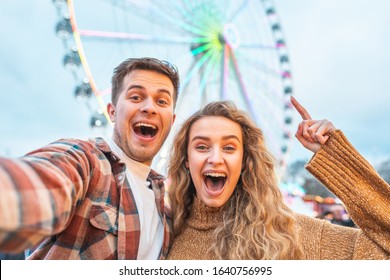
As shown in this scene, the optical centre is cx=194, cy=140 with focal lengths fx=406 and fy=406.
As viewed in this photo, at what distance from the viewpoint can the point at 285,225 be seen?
183 cm

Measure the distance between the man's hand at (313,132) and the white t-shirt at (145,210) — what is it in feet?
2.41

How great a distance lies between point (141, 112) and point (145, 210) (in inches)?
18.3

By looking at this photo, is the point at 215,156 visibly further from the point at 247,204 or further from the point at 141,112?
the point at 141,112

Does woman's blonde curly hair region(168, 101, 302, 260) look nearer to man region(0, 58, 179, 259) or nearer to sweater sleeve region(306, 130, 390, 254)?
man region(0, 58, 179, 259)

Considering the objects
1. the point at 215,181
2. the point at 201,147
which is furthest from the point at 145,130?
the point at 215,181

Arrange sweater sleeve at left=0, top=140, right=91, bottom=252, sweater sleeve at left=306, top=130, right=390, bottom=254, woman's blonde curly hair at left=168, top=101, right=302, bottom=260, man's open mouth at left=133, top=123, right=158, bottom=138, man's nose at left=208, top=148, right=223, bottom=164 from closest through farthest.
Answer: sweater sleeve at left=0, top=140, right=91, bottom=252, sweater sleeve at left=306, top=130, right=390, bottom=254, woman's blonde curly hair at left=168, top=101, right=302, bottom=260, man's nose at left=208, top=148, right=223, bottom=164, man's open mouth at left=133, top=123, right=158, bottom=138

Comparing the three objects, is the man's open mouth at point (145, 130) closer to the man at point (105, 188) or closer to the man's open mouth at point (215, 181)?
the man at point (105, 188)

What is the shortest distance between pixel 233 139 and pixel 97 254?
78cm

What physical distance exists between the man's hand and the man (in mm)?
647

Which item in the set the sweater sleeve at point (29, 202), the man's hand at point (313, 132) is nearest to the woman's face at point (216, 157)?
the man's hand at point (313, 132)

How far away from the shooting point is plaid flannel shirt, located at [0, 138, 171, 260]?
73cm

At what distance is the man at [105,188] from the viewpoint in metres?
0.75

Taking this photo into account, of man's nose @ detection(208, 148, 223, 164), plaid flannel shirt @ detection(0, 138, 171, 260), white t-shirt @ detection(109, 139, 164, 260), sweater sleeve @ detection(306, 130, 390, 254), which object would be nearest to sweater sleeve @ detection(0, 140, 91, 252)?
plaid flannel shirt @ detection(0, 138, 171, 260)

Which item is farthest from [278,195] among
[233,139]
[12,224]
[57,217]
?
[12,224]
